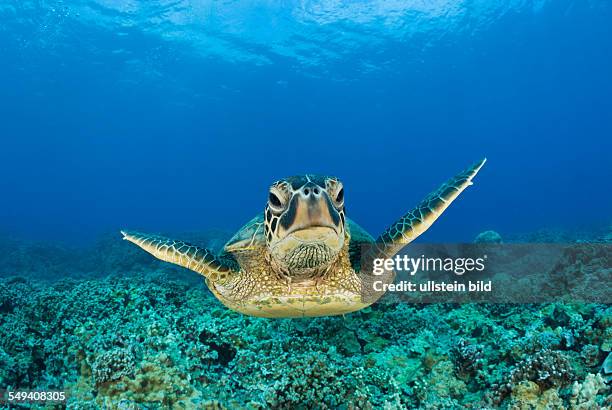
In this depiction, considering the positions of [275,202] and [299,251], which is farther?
[299,251]

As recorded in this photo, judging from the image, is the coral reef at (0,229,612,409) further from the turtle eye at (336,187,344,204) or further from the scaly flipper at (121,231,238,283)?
the turtle eye at (336,187,344,204)

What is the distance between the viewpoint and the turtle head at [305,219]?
2.18 m

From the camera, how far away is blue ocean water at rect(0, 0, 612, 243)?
1030 inches

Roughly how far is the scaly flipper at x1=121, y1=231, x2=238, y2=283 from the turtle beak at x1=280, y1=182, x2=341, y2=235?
5.48 ft

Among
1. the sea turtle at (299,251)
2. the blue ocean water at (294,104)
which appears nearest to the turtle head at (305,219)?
the sea turtle at (299,251)

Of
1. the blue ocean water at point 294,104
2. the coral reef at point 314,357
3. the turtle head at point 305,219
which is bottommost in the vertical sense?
the coral reef at point 314,357

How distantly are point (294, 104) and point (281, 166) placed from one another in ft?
128

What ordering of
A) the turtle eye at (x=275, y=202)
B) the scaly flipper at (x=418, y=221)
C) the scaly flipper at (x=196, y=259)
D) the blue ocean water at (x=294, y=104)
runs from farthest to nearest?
the blue ocean water at (x=294, y=104), the scaly flipper at (x=196, y=259), the scaly flipper at (x=418, y=221), the turtle eye at (x=275, y=202)

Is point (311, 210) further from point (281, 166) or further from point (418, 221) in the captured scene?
point (281, 166)

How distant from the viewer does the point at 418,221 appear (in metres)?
3.46

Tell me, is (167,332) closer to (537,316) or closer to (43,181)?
(537,316)

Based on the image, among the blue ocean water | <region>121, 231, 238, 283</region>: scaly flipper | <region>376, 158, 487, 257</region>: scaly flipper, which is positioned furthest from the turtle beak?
the blue ocean water

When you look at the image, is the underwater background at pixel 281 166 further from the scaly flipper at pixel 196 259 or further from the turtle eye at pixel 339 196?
the turtle eye at pixel 339 196

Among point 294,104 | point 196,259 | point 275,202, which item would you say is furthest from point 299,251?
point 294,104
